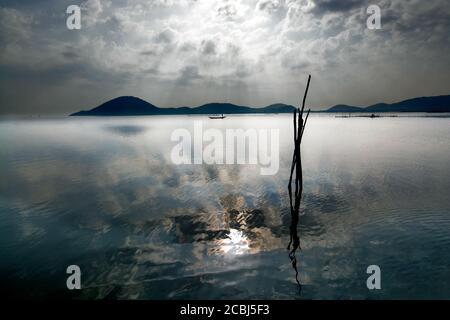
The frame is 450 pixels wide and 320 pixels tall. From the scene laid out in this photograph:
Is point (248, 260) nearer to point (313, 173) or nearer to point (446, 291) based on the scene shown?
point (446, 291)

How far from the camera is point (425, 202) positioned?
15.5 m

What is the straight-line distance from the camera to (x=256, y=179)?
22.0 meters

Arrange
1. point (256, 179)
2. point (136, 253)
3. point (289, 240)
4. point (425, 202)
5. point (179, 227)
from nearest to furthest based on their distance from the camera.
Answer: point (136, 253) < point (289, 240) < point (179, 227) < point (425, 202) < point (256, 179)

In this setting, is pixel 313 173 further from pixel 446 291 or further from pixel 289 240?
pixel 446 291

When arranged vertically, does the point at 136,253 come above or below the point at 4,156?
below

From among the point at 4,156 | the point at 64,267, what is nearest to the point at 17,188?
the point at 64,267

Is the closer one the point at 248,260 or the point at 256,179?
the point at 248,260

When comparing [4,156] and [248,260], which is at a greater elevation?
[4,156]

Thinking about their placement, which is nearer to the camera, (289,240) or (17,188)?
(289,240)

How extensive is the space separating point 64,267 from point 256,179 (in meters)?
14.8

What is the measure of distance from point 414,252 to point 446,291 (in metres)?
2.13
